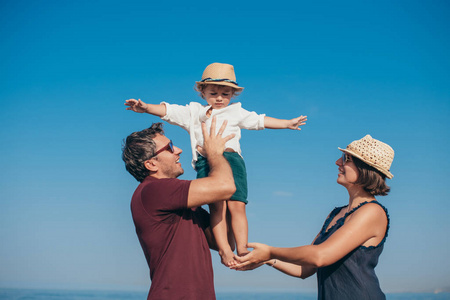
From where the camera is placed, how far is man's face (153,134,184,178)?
517 cm

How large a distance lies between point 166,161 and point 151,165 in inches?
6.9

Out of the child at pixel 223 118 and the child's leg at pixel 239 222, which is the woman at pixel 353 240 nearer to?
the child's leg at pixel 239 222

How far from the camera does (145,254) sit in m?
4.99

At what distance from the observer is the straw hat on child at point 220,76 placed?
5480mm

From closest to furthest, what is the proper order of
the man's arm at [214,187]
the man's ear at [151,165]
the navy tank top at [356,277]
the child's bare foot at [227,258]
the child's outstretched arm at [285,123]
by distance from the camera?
the navy tank top at [356,277]
the man's arm at [214,187]
the child's bare foot at [227,258]
the man's ear at [151,165]
the child's outstretched arm at [285,123]

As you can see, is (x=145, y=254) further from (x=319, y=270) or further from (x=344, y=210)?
(x=344, y=210)

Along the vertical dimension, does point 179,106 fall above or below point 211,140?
above

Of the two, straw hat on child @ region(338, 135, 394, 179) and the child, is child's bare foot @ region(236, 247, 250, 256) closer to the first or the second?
the child

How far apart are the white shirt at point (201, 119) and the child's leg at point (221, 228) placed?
0.70 meters

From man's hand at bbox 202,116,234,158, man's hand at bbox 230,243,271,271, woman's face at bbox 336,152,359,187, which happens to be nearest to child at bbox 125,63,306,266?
man's hand at bbox 202,116,234,158

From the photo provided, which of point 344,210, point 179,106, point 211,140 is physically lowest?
point 344,210

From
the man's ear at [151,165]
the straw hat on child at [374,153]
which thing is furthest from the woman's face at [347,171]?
the man's ear at [151,165]

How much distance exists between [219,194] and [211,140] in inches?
27.0

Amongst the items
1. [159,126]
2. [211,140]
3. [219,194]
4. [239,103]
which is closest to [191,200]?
[219,194]
